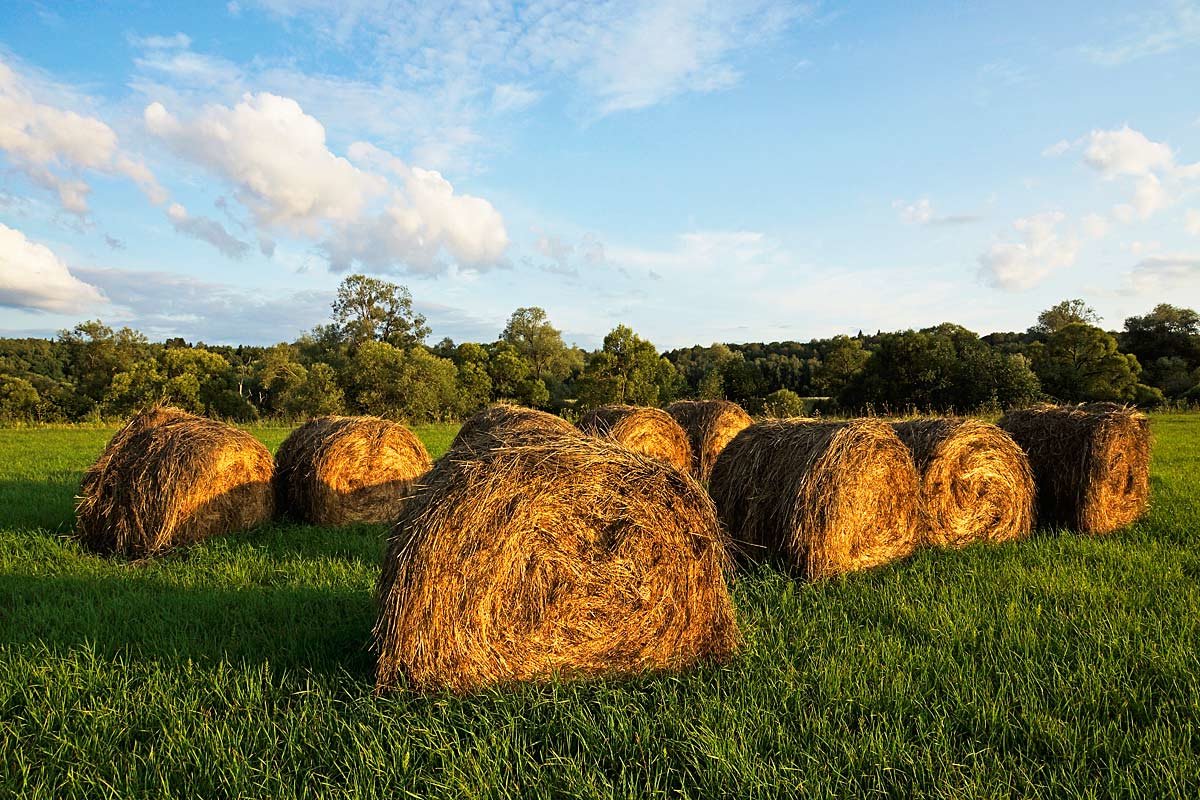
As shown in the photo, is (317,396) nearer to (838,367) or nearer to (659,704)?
(838,367)

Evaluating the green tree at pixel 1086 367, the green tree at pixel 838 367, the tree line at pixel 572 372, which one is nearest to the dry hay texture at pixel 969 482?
the tree line at pixel 572 372

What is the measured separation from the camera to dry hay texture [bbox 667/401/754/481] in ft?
45.2

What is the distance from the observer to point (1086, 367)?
146ft

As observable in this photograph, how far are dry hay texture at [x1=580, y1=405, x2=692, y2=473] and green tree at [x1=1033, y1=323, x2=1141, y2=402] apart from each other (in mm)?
39680

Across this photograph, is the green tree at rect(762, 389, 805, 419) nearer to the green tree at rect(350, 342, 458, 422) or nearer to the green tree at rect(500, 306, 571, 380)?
the green tree at rect(350, 342, 458, 422)

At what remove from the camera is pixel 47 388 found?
62.5 meters

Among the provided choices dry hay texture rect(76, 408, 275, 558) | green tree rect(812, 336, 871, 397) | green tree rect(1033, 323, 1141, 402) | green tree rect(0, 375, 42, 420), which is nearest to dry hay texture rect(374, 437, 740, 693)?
dry hay texture rect(76, 408, 275, 558)

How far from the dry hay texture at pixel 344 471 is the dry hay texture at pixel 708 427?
608cm

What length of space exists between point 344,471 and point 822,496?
6.49 meters

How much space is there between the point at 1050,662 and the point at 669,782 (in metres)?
2.92

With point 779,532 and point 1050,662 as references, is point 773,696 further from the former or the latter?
point 779,532

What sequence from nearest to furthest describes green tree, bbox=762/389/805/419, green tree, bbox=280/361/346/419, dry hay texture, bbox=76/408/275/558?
dry hay texture, bbox=76/408/275/558 → green tree, bbox=762/389/805/419 → green tree, bbox=280/361/346/419

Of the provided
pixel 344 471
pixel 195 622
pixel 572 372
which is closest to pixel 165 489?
pixel 344 471

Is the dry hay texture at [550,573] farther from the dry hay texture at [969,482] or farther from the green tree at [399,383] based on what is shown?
the green tree at [399,383]
